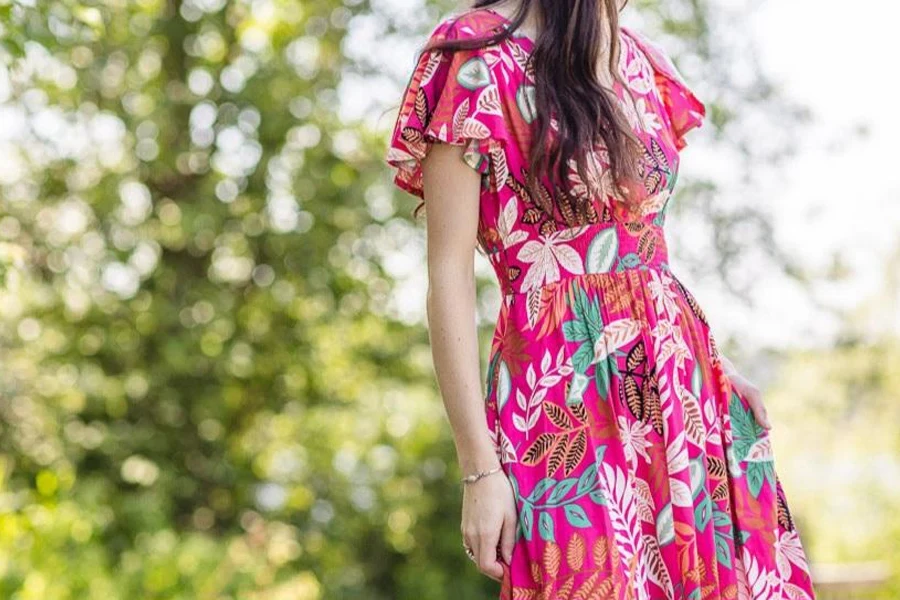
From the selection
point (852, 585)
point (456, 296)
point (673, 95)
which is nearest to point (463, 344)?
point (456, 296)

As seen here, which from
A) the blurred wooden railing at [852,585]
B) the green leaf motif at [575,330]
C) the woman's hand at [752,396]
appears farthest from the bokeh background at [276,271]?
the green leaf motif at [575,330]

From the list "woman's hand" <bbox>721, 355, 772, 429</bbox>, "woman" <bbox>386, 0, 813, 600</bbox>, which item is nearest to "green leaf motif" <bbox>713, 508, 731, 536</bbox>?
"woman" <bbox>386, 0, 813, 600</bbox>

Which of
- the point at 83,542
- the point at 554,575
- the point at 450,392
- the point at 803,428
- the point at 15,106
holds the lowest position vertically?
the point at 803,428

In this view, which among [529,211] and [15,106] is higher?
[15,106]

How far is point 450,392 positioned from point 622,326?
0.28 metres

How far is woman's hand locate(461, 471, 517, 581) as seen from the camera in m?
1.74

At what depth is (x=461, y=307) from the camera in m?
1.79

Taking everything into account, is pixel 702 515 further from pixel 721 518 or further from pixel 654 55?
pixel 654 55

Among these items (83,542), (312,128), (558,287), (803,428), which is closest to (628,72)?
(558,287)

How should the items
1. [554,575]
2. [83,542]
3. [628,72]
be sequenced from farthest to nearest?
[83,542], [628,72], [554,575]

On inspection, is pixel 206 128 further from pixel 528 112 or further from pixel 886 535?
pixel 886 535

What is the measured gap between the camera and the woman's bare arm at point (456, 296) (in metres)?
1.76

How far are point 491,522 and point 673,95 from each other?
820 millimetres

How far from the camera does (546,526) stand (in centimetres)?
174
